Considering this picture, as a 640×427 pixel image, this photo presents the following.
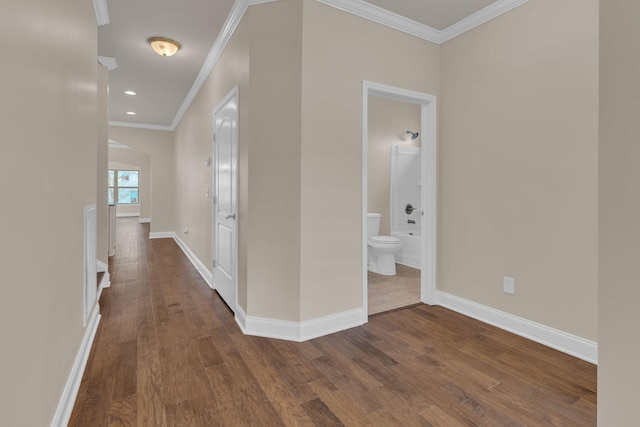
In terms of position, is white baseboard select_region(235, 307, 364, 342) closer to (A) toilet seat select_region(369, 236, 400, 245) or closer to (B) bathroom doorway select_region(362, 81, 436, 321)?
(B) bathroom doorway select_region(362, 81, 436, 321)

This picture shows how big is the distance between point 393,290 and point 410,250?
1.34 m

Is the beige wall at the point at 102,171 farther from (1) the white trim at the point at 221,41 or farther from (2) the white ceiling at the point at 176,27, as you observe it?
(1) the white trim at the point at 221,41

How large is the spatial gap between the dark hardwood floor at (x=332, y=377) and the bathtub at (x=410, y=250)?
71.7 inches

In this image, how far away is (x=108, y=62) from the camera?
3.70 m

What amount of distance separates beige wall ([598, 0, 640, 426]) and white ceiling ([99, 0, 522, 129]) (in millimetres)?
1980

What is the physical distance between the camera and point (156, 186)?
725 cm

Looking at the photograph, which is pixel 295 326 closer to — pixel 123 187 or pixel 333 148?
pixel 333 148

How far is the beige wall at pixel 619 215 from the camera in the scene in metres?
0.89

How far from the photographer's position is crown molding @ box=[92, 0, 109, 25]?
248 centimetres

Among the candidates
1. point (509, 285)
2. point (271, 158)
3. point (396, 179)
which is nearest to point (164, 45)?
point (271, 158)

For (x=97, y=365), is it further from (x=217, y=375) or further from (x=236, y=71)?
(x=236, y=71)

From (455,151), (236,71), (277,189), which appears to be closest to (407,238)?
(455,151)

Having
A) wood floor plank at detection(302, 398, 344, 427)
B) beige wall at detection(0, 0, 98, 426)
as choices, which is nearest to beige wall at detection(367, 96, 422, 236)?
wood floor plank at detection(302, 398, 344, 427)

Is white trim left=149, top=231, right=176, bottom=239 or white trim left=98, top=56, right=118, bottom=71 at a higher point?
white trim left=98, top=56, right=118, bottom=71
